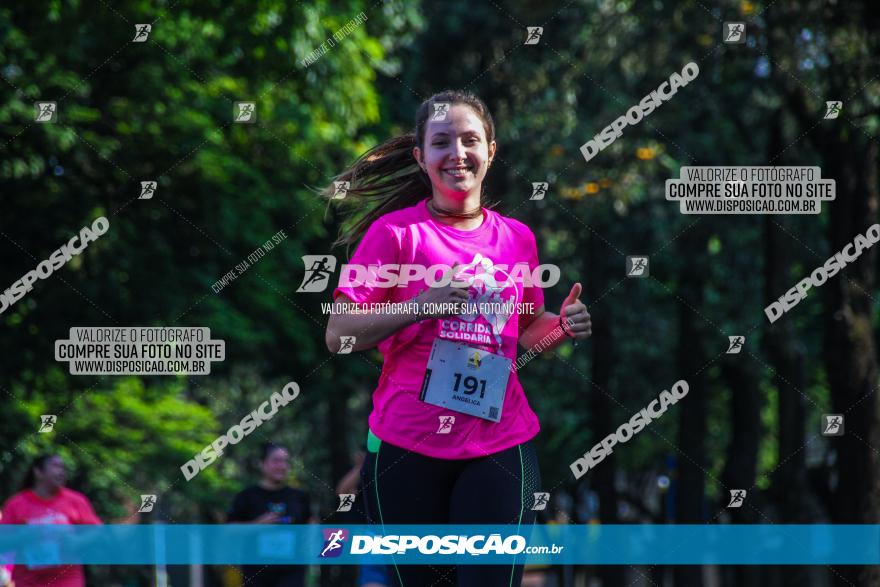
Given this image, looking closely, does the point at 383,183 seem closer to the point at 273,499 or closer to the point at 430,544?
the point at 430,544

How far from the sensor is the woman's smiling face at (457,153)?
4.25 metres

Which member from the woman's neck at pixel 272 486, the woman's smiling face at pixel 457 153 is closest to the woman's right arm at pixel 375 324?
the woman's smiling face at pixel 457 153

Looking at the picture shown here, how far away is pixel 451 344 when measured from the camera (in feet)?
13.7

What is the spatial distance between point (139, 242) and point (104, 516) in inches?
276

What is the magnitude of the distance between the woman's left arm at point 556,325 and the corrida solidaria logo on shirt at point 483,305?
0.54 ft

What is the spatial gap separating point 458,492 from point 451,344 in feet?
1.45

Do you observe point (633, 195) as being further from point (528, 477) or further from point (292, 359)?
point (528, 477)

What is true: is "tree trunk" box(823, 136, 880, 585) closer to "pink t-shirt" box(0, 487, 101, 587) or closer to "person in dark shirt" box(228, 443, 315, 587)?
"person in dark shirt" box(228, 443, 315, 587)

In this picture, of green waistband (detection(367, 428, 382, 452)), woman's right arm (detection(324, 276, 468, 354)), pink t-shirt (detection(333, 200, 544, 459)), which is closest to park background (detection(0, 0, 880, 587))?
pink t-shirt (detection(333, 200, 544, 459))

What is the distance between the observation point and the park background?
35.9ft

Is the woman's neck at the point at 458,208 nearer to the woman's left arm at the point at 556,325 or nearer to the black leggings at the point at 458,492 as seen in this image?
the woman's left arm at the point at 556,325

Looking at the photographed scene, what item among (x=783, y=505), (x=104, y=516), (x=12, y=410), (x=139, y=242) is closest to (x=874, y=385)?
(x=783, y=505)

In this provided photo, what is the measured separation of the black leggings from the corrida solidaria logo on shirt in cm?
35

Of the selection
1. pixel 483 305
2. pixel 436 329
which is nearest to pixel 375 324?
pixel 436 329
